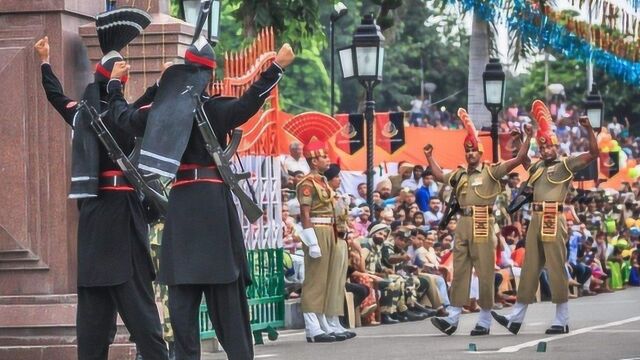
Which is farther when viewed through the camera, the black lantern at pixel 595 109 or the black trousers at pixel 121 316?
the black lantern at pixel 595 109

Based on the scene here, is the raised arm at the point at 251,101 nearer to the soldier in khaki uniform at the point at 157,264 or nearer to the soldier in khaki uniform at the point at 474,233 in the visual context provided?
the soldier in khaki uniform at the point at 157,264

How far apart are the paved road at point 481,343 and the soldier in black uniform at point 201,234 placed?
3.93m

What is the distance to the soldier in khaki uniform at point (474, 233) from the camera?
17031 millimetres

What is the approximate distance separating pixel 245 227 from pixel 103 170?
194 inches

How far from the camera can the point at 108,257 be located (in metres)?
11.0

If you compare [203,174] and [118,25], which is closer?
[203,174]

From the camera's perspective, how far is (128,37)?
11.7m

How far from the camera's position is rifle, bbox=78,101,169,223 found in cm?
1107

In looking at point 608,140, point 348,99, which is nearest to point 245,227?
point 608,140

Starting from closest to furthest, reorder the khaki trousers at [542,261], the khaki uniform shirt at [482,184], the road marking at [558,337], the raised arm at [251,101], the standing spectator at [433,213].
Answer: the raised arm at [251,101] < the road marking at [558,337] < the khaki trousers at [542,261] < the khaki uniform shirt at [482,184] < the standing spectator at [433,213]

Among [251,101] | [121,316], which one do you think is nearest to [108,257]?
[121,316]

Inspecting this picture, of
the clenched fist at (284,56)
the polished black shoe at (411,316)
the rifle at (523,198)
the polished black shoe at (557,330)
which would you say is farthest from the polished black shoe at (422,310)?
the clenched fist at (284,56)

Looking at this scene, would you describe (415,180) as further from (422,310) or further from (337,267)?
(337,267)

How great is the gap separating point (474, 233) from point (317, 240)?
1.55m
